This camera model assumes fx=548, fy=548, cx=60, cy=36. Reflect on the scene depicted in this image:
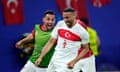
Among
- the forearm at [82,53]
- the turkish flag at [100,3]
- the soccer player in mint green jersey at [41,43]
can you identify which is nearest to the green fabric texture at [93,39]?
the turkish flag at [100,3]

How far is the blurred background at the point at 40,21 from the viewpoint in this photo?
11.7 meters

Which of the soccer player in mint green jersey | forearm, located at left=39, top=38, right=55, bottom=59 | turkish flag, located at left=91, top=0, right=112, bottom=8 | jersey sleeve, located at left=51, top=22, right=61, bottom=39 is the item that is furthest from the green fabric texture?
jersey sleeve, located at left=51, top=22, right=61, bottom=39

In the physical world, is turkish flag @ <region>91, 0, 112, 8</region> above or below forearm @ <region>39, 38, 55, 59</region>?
below

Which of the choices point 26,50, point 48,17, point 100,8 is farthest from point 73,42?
point 100,8

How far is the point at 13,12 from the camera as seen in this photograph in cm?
1171

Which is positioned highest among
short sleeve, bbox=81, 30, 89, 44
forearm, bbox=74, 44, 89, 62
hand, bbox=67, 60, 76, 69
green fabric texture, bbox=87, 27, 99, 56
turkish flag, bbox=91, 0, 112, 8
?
short sleeve, bbox=81, 30, 89, 44

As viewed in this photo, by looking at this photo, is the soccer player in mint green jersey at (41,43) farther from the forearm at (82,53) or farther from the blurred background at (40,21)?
the blurred background at (40,21)

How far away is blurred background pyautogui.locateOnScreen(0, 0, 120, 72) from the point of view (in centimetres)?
1173

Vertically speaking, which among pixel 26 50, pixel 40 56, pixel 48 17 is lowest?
pixel 26 50

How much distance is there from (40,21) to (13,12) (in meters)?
0.68

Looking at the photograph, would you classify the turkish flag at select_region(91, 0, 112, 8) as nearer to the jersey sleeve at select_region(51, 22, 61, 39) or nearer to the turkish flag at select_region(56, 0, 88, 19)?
the turkish flag at select_region(56, 0, 88, 19)

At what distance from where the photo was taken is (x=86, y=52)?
322 inches

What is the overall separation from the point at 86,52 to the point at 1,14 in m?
3.84

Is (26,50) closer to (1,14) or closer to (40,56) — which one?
(1,14)
